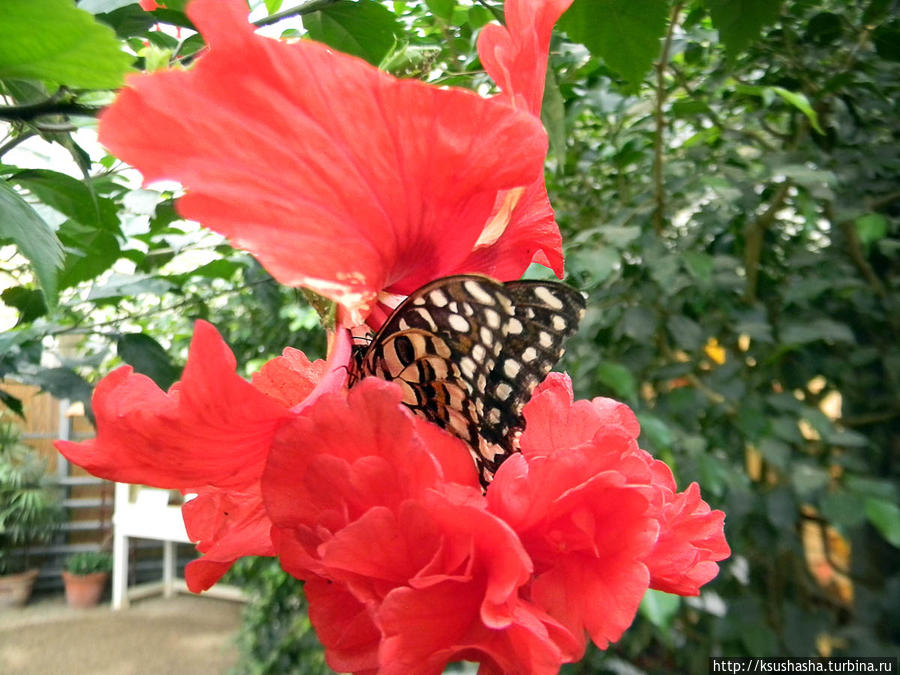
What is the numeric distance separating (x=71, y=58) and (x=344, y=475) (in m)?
0.19

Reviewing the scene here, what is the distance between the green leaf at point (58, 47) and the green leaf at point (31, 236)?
61mm

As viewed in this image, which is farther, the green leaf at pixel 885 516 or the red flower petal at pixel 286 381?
the green leaf at pixel 885 516

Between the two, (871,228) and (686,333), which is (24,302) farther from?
(871,228)

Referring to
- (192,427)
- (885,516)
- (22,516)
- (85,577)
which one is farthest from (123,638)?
(192,427)

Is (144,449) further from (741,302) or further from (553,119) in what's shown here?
(741,302)

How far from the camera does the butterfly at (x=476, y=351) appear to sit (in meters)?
0.23

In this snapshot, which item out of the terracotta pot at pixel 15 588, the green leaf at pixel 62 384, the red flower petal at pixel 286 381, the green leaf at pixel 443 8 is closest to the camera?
the red flower petal at pixel 286 381

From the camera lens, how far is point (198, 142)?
183 millimetres

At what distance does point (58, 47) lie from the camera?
0.85 ft

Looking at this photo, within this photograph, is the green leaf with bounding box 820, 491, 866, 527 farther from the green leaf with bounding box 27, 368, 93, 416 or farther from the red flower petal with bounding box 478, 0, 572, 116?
the green leaf with bounding box 27, 368, 93, 416

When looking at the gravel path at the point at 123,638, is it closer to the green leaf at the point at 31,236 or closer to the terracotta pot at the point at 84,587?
the terracotta pot at the point at 84,587

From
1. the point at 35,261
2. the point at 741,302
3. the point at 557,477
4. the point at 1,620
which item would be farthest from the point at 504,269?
the point at 1,620

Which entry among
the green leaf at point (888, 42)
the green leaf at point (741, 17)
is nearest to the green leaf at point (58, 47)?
the green leaf at point (741, 17)

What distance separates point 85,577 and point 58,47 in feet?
16.4
